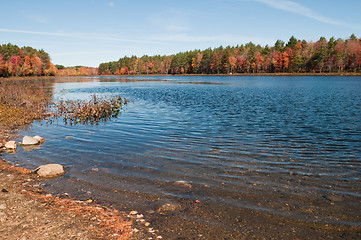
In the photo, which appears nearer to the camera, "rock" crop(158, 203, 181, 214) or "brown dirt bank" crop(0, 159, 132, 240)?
"brown dirt bank" crop(0, 159, 132, 240)

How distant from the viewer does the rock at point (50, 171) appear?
959 centimetres

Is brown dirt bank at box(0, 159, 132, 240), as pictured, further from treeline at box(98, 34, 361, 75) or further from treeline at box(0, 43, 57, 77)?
treeline at box(0, 43, 57, 77)

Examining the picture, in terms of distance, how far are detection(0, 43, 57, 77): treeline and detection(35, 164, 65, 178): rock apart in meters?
150

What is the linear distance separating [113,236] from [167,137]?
10.4 meters

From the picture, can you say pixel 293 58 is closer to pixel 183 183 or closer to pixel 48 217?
pixel 183 183

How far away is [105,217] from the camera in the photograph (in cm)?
657

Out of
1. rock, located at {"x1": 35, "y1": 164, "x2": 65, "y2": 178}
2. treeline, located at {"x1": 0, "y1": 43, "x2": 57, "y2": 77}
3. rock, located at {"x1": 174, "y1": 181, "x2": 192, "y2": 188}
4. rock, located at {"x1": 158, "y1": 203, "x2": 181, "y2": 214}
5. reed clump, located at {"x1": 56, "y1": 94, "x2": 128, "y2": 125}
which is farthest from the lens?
treeline, located at {"x1": 0, "y1": 43, "x2": 57, "y2": 77}

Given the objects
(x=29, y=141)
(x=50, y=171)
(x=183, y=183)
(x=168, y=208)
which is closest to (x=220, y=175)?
(x=183, y=183)

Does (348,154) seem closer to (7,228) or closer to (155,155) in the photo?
(155,155)

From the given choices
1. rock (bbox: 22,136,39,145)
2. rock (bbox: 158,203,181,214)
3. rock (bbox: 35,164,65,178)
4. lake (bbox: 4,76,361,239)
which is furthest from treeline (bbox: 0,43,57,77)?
rock (bbox: 158,203,181,214)

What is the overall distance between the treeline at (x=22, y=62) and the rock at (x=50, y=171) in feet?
493

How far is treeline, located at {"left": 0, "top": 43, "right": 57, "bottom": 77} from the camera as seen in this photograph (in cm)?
13366

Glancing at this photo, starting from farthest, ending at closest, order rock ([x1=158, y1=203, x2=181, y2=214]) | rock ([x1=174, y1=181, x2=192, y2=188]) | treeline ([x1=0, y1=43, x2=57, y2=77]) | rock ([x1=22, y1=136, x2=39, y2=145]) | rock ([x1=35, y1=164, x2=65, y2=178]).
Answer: treeline ([x1=0, y1=43, x2=57, y2=77]) < rock ([x1=22, y1=136, x2=39, y2=145]) < rock ([x1=35, y1=164, x2=65, y2=178]) < rock ([x1=174, y1=181, x2=192, y2=188]) < rock ([x1=158, y1=203, x2=181, y2=214])

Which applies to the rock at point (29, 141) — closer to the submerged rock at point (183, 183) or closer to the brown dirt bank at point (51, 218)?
the brown dirt bank at point (51, 218)
